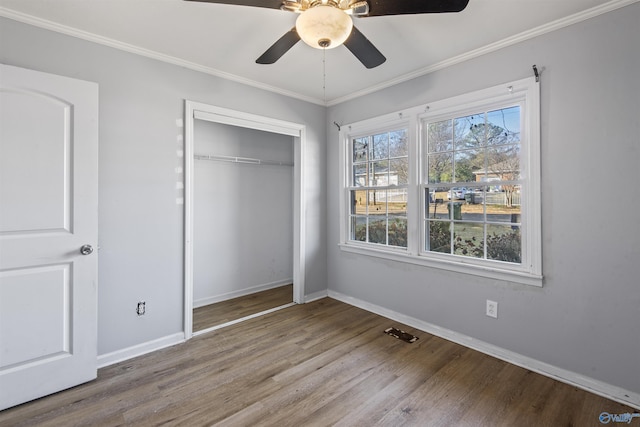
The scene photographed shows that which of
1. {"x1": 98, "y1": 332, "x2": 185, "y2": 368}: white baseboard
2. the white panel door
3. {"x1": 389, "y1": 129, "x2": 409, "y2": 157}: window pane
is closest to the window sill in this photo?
{"x1": 389, "y1": 129, "x2": 409, "y2": 157}: window pane

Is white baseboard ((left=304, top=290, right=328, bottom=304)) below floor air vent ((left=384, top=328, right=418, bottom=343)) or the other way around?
the other way around

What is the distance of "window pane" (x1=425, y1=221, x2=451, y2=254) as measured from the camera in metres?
Result: 2.88

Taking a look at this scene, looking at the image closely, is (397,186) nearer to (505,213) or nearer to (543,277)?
(505,213)

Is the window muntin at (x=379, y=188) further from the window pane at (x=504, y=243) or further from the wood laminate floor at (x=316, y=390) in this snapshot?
the wood laminate floor at (x=316, y=390)

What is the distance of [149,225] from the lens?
2590 mm

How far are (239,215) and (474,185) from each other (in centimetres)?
285

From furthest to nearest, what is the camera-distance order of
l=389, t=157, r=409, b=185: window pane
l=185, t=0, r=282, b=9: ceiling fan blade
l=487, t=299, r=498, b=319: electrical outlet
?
l=389, t=157, r=409, b=185: window pane → l=487, t=299, r=498, b=319: electrical outlet → l=185, t=0, r=282, b=9: ceiling fan blade

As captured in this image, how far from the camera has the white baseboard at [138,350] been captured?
2.38 m

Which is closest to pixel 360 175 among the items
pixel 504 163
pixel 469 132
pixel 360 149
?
pixel 360 149

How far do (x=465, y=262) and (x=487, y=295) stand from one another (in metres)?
0.32

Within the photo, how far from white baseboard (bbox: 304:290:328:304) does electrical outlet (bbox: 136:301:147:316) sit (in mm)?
1806

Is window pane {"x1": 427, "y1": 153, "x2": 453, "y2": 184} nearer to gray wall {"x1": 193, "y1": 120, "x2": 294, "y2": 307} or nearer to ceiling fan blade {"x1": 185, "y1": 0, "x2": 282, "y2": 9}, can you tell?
ceiling fan blade {"x1": 185, "y1": 0, "x2": 282, "y2": 9}

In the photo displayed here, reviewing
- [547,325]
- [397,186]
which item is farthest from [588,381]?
[397,186]

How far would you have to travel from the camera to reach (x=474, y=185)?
264cm
